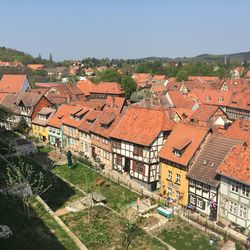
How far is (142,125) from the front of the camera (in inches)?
1802

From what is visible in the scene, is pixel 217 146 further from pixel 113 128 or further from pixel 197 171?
pixel 113 128

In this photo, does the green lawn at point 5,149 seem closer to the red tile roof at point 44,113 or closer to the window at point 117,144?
the red tile roof at point 44,113

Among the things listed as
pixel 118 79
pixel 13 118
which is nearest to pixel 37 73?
pixel 118 79

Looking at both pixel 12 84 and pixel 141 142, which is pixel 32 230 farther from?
pixel 12 84

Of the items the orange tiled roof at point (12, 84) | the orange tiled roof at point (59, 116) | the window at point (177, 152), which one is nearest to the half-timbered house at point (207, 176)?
the window at point (177, 152)

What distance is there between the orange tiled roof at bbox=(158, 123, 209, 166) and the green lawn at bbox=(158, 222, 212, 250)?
23.4 ft

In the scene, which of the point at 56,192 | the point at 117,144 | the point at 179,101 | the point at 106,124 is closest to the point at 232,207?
the point at 117,144

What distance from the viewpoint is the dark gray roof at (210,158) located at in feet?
117

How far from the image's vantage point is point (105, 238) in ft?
102

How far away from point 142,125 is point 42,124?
84.4 ft

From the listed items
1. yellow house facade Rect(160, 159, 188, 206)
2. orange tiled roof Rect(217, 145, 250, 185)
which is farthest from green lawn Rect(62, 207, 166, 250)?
orange tiled roof Rect(217, 145, 250, 185)

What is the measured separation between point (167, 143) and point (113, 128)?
10590 mm

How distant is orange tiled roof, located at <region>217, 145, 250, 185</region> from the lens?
105 feet

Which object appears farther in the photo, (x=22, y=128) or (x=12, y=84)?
(x=12, y=84)
